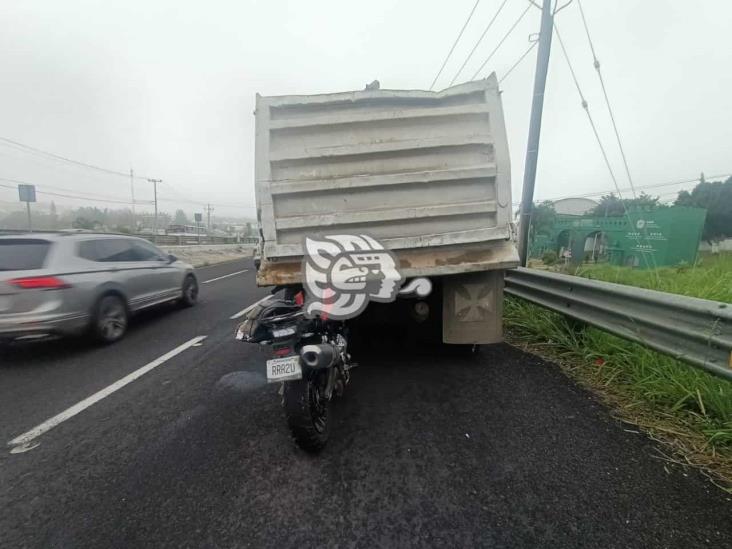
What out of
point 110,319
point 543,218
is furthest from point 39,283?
point 543,218

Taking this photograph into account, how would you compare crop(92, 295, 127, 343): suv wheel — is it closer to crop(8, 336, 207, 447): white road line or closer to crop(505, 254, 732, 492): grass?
crop(8, 336, 207, 447): white road line

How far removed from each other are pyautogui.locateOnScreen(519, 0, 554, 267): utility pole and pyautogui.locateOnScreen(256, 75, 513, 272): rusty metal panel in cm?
329

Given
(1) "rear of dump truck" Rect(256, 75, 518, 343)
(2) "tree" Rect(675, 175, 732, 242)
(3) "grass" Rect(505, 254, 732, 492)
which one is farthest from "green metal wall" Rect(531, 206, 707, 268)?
(2) "tree" Rect(675, 175, 732, 242)

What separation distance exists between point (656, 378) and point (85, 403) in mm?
5041

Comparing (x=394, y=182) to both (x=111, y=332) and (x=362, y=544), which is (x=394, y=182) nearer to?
(x=362, y=544)

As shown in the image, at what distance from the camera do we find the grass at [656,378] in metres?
2.17

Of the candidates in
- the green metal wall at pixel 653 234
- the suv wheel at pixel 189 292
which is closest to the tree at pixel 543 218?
the green metal wall at pixel 653 234

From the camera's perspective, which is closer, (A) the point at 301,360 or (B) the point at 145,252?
(A) the point at 301,360

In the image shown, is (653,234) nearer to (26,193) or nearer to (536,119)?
(536,119)

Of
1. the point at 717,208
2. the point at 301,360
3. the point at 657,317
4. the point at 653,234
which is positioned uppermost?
the point at 717,208

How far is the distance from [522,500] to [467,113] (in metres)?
2.97

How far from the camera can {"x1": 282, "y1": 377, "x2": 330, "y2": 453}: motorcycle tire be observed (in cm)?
213

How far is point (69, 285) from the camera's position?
4141 millimetres

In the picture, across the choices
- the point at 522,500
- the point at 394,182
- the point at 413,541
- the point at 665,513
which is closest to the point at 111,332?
the point at 394,182
